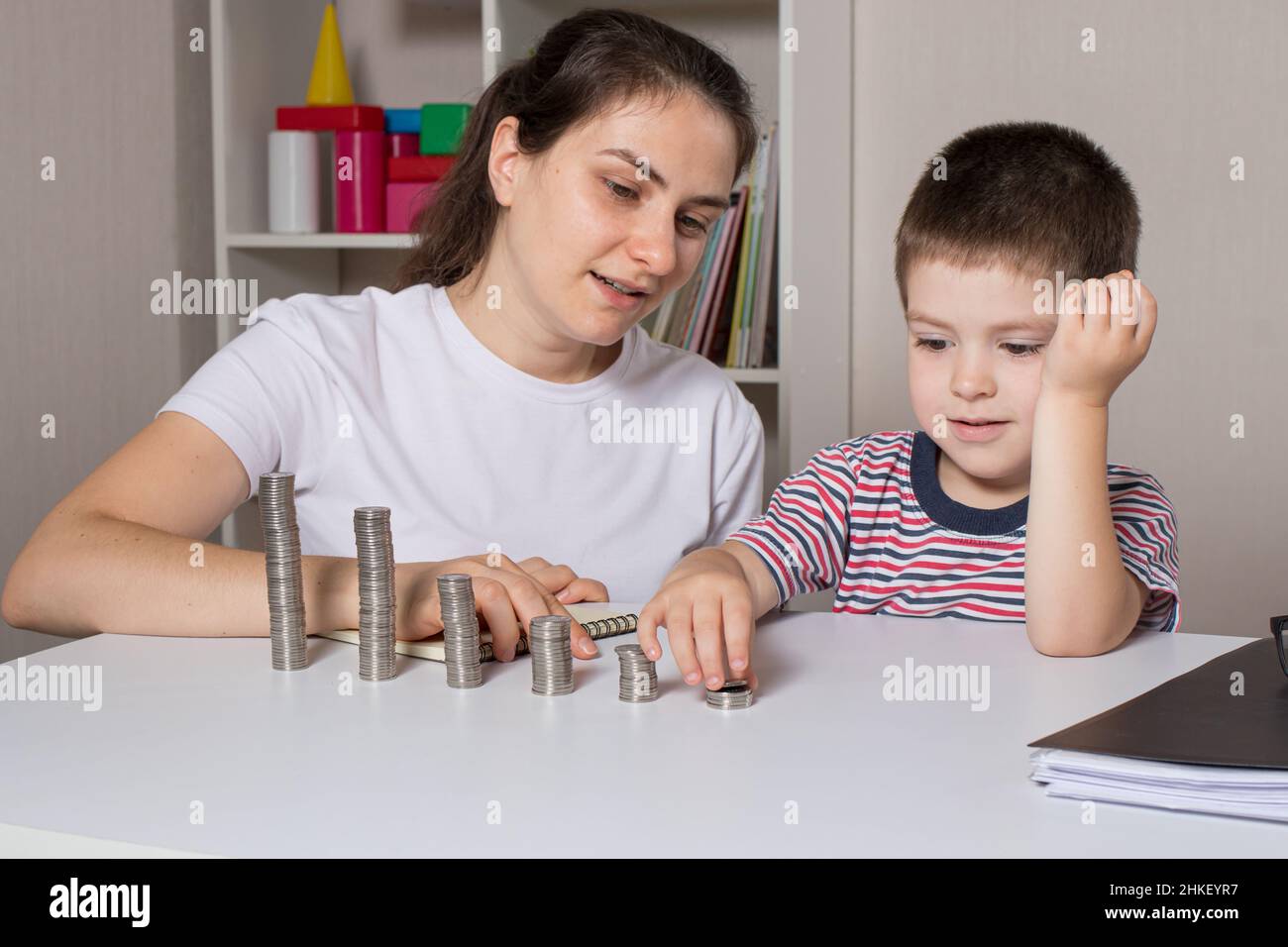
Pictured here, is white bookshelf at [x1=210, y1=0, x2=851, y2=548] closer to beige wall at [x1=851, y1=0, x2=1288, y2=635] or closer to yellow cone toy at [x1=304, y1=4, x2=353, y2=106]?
yellow cone toy at [x1=304, y1=4, x2=353, y2=106]

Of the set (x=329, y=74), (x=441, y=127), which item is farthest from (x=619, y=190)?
(x=329, y=74)

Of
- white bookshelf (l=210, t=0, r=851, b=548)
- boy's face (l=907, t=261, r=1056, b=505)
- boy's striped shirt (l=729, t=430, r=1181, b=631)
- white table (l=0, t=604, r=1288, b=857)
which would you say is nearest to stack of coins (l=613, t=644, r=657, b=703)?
white table (l=0, t=604, r=1288, b=857)

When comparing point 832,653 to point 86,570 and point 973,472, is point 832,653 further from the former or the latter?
point 86,570

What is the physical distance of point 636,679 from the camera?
0.86 m

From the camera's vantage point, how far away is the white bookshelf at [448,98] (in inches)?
88.4

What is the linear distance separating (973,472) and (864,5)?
4.59ft

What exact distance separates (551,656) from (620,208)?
0.63 m

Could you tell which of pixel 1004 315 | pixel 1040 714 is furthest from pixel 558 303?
pixel 1040 714

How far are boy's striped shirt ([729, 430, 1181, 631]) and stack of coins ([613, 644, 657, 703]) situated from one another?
36cm

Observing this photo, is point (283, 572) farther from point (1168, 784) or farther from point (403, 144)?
point (403, 144)

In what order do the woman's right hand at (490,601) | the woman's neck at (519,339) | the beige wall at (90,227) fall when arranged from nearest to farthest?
the woman's right hand at (490,601) → the woman's neck at (519,339) → the beige wall at (90,227)

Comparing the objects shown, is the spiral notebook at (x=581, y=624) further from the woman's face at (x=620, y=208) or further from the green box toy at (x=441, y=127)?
the green box toy at (x=441, y=127)

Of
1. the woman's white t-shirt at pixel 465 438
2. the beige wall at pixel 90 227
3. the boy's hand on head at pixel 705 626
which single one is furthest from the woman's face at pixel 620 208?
the beige wall at pixel 90 227

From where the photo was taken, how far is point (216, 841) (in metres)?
0.60
